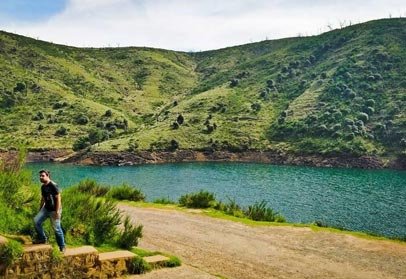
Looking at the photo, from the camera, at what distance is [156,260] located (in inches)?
615

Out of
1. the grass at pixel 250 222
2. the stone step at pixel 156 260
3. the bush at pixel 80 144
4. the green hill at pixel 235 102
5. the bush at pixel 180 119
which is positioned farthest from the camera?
the bush at pixel 180 119

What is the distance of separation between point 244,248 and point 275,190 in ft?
133

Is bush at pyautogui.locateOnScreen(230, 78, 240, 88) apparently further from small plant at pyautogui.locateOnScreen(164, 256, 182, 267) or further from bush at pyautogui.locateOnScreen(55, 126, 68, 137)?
small plant at pyautogui.locateOnScreen(164, 256, 182, 267)

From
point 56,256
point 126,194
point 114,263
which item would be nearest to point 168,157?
point 126,194

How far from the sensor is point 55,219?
14031mm

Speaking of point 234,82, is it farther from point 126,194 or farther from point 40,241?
point 40,241

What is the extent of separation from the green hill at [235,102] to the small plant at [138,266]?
3309 inches

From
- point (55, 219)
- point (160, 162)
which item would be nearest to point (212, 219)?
point (55, 219)

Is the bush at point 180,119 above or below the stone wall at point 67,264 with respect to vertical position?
above

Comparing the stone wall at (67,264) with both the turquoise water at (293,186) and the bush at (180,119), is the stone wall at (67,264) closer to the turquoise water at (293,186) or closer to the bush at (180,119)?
the turquoise water at (293,186)

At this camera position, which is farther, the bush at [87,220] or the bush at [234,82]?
the bush at [234,82]

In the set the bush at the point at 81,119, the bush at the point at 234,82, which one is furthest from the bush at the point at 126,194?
the bush at the point at 234,82

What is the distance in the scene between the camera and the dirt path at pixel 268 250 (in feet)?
52.6

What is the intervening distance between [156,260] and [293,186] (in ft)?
159
